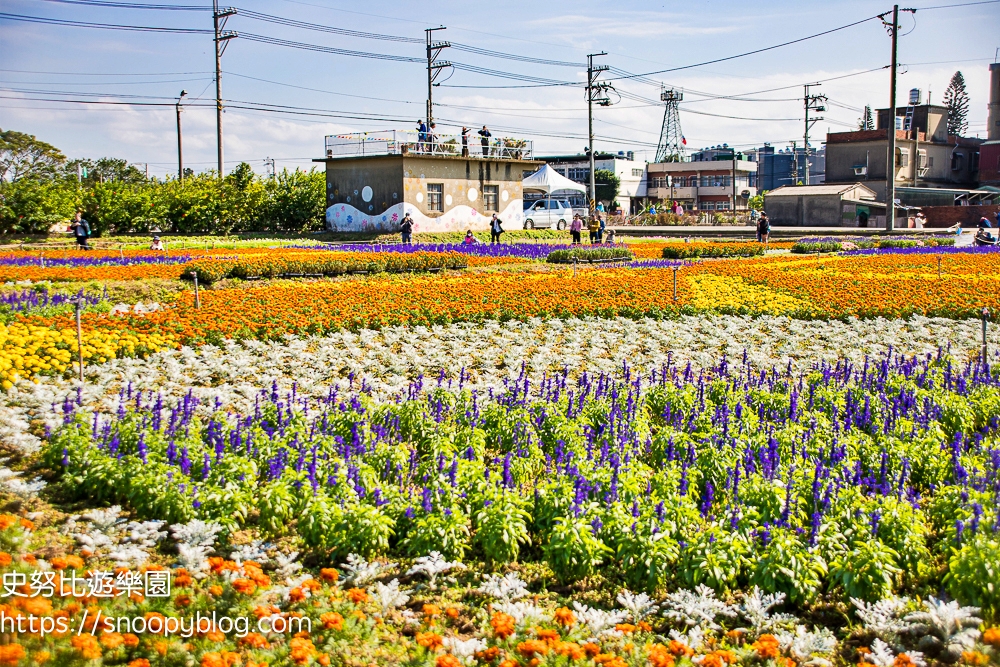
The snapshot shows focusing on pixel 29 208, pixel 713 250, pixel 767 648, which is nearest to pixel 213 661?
pixel 767 648

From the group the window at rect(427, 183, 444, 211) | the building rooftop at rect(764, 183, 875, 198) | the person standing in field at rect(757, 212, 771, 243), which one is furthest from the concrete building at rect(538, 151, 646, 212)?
the person standing in field at rect(757, 212, 771, 243)

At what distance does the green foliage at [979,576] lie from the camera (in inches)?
167

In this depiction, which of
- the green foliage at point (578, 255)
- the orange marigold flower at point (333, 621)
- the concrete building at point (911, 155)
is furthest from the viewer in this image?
the concrete building at point (911, 155)

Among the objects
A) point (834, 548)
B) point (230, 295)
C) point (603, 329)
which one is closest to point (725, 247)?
point (603, 329)

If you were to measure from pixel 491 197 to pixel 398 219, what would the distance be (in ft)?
25.6

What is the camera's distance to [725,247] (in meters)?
28.7

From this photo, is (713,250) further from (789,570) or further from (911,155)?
(911,155)

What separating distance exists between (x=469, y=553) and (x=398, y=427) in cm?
238

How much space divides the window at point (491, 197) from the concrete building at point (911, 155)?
28.4m

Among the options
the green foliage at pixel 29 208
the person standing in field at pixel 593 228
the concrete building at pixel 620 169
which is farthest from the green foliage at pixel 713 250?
the concrete building at pixel 620 169

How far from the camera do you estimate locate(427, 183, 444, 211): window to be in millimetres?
41781

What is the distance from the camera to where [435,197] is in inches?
1661

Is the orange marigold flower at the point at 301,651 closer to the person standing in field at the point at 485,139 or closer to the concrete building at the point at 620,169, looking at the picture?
the person standing in field at the point at 485,139

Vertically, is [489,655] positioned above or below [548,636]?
below
